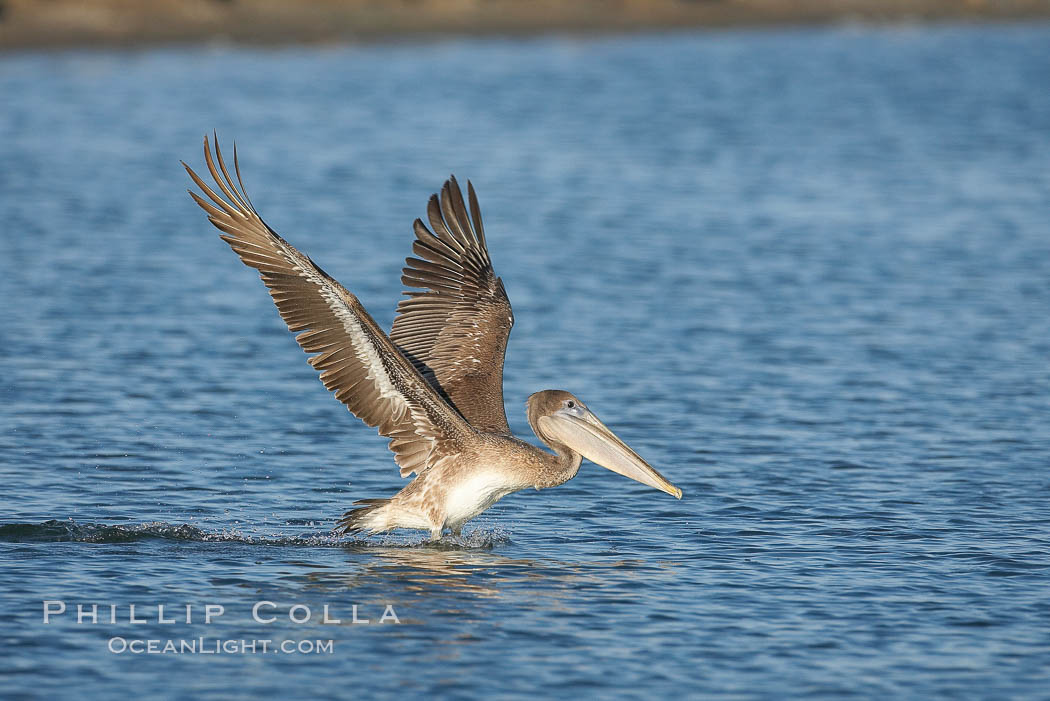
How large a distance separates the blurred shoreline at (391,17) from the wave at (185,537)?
83.8 ft

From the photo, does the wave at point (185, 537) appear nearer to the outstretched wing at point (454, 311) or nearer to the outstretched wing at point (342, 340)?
the outstretched wing at point (342, 340)

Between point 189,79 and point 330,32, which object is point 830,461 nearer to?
point 189,79

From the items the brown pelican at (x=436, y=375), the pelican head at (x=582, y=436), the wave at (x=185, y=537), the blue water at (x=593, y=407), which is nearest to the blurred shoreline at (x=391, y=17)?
the blue water at (x=593, y=407)

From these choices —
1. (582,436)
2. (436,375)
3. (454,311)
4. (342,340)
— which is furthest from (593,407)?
(342,340)

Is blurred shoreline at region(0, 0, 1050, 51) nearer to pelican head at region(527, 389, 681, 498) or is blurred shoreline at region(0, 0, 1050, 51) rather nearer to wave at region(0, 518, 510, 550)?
wave at region(0, 518, 510, 550)

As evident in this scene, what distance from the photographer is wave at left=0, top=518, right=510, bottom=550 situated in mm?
8258

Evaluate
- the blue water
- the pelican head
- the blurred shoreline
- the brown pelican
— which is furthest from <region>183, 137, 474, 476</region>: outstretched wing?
the blurred shoreline

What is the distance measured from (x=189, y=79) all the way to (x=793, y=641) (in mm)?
27992

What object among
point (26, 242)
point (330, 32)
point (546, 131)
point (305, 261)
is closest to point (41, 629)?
point (305, 261)

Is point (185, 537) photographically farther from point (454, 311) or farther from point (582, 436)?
point (582, 436)

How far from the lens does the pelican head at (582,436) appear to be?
826 centimetres

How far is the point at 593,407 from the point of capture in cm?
1141

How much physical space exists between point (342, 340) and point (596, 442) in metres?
1.50

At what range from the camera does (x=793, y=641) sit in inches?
273
